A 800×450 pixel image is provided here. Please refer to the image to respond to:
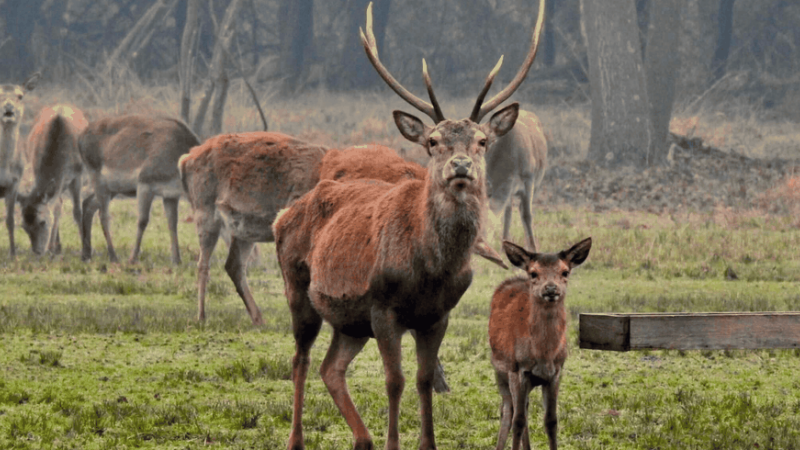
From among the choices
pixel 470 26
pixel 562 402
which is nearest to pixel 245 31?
pixel 470 26

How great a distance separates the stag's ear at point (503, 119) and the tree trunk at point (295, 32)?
34.2m

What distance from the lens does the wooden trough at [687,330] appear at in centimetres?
638

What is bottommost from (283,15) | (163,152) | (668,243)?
(668,243)

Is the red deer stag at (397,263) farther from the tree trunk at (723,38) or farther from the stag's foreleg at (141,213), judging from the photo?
the tree trunk at (723,38)

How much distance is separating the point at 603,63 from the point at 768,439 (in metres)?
22.1

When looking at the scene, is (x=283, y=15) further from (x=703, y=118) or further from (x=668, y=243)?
(x=668, y=243)

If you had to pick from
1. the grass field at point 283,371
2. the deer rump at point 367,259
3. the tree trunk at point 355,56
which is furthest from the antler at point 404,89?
the tree trunk at point 355,56

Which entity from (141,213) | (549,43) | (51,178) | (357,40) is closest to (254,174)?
(141,213)

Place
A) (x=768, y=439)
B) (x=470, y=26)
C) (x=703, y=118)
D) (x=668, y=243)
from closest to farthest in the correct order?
1. (x=768, y=439)
2. (x=668, y=243)
3. (x=703, y=118)
4. (x=470, y=26)

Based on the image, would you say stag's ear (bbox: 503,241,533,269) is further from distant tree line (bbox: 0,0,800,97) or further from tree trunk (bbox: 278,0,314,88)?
tree trunk (bbox: 278,0,314,88)

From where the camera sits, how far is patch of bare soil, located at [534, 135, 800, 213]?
2495 centimetres

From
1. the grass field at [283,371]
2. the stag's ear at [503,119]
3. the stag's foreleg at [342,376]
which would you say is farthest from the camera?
the grass field at [283,371]

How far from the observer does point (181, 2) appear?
1710 inches

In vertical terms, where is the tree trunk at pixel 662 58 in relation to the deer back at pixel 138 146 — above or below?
above
